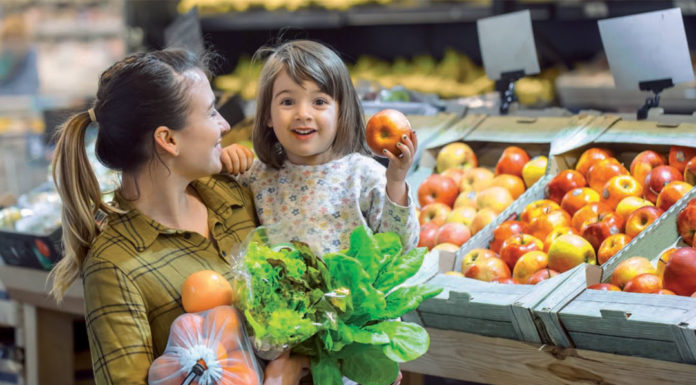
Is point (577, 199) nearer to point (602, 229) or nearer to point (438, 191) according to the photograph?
point (602, 229)

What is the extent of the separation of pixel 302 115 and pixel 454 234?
0.91 meters

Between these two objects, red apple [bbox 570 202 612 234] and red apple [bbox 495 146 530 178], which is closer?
red apple [bbox 570 202 612 234]

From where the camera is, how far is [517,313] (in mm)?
1927

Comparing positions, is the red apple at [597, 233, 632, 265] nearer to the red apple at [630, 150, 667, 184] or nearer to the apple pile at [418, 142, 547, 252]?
the red apple at [630, 150, 667, 184]

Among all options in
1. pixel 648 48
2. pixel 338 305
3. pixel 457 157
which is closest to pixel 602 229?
pixel 648 48

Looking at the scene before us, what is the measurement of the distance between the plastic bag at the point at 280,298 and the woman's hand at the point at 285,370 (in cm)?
2

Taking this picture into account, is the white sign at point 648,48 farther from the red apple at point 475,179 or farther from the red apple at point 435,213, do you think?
the red apple at point 435,213

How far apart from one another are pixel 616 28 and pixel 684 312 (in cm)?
106

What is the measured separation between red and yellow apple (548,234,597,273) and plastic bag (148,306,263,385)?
1.05m

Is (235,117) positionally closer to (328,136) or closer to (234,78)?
(328,136)

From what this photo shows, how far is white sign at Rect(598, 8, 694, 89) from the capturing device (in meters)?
2.38

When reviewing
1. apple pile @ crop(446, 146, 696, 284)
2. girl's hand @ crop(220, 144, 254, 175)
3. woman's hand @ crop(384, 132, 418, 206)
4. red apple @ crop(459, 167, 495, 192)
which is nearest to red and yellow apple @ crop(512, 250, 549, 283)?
apple pile @ crop(446, 146, 696, 284)

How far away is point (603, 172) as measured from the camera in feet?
7.99

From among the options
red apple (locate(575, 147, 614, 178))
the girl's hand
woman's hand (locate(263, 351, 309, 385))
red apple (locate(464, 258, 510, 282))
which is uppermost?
the girl's hand
